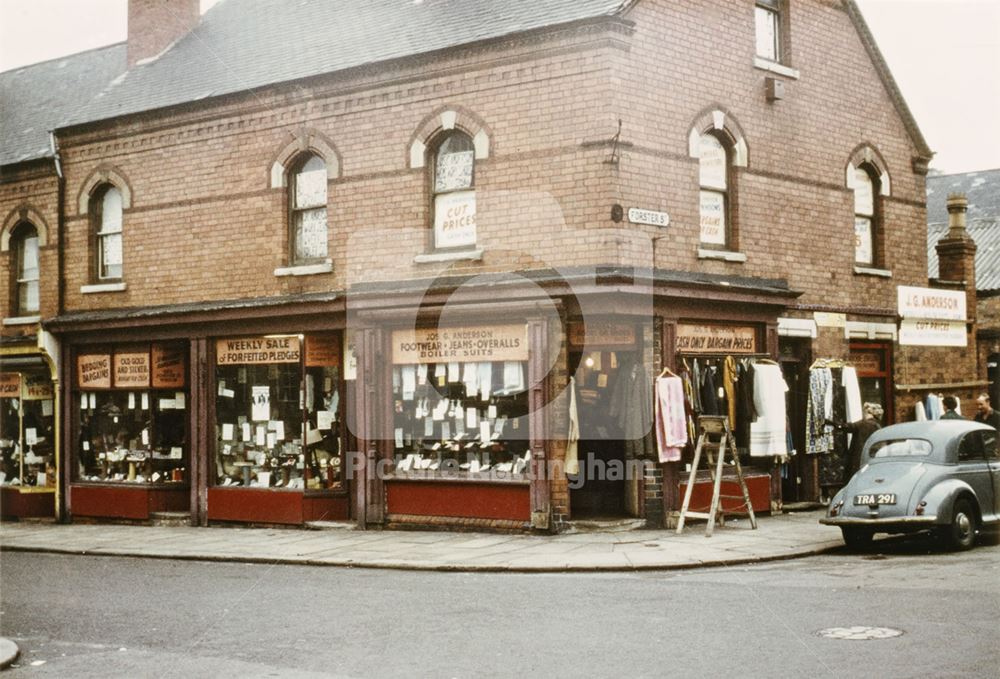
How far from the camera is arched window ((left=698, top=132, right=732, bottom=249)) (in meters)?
17.3

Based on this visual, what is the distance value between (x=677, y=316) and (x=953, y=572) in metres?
5.69

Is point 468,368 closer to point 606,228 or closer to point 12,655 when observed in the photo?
point 606,228

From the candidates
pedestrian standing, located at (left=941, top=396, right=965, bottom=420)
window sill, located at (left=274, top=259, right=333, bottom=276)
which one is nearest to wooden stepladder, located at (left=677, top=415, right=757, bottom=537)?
pedestrian standing, located at (left=941, top=396, right=965, bottom=420)

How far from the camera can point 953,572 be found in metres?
11.6

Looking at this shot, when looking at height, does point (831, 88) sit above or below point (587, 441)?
above

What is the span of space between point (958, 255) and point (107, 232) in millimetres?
15557

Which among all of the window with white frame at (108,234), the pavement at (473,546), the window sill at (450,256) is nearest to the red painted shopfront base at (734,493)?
the pavement at (473,546)

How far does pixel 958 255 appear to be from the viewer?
2228cm

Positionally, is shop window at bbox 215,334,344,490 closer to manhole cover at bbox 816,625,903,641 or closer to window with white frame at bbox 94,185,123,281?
window with white frame at bbox 94,185,123,281

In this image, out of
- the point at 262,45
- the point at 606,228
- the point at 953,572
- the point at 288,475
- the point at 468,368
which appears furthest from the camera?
the point at 262,45

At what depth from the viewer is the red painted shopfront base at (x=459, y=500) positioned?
52.8ft

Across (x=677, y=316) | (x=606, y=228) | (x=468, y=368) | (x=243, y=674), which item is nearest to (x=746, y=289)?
(x=677, y=316)

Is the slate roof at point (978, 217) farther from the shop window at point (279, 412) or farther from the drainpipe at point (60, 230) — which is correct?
the drainpipe at point (60, 230)

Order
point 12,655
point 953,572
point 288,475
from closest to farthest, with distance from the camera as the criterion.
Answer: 1. point 12,655
2. point 953,572
3. point 288,475
